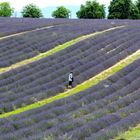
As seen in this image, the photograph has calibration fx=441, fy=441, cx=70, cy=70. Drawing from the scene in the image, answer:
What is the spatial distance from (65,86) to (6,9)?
73.3 metres

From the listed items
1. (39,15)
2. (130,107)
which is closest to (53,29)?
(130,107)

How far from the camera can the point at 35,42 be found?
31891 millimetres

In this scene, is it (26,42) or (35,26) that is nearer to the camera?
(26,42)

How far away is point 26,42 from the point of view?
32.1 metres

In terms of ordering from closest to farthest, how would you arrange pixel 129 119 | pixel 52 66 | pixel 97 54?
pixel 129 119, pixel 52 66, pixel 97 54

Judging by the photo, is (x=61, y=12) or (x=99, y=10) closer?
(x=99, y=10)

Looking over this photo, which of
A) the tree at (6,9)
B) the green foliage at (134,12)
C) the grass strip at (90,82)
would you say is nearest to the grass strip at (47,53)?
the grass strip at (90,82)

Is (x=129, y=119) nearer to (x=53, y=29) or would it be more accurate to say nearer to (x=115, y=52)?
(x=115, y=52)

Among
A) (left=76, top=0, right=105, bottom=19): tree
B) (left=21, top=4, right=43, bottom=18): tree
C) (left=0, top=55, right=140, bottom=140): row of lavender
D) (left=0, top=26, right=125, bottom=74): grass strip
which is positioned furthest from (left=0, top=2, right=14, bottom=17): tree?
(left=0, top=55, right=140, bottom=140): row of lavender

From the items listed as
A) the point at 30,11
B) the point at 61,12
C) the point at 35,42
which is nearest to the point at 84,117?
the point at 35,42

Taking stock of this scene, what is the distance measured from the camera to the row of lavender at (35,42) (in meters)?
28.9

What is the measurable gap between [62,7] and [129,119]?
224 feet

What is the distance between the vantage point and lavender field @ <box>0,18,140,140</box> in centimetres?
1522

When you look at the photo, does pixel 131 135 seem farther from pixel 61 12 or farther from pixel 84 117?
pixel 61 12
